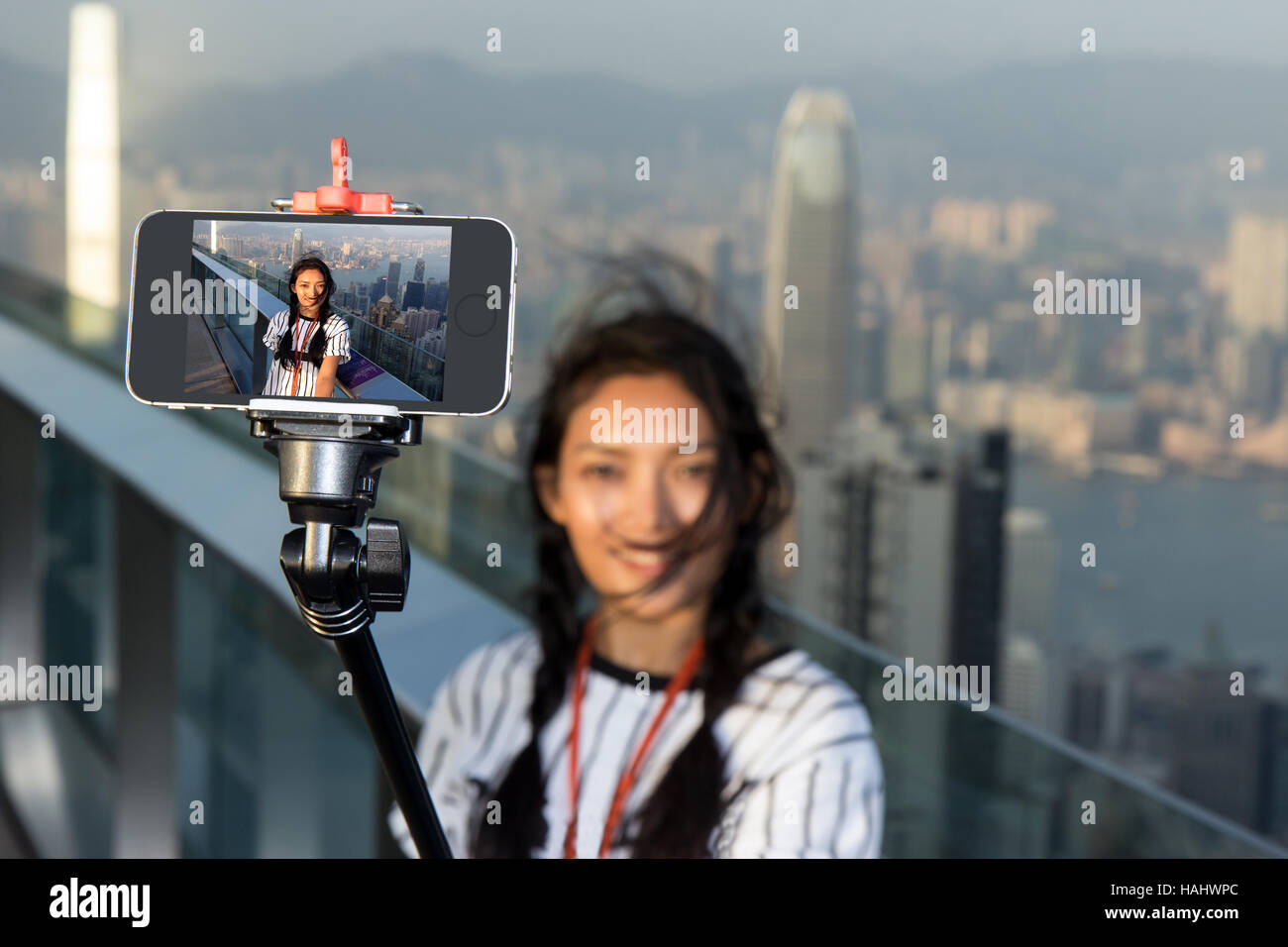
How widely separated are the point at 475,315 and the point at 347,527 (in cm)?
7

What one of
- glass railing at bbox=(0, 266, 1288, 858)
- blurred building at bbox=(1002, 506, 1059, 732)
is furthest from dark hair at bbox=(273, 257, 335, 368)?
blurred building at bbox=(1002, 506, 1059, 732)

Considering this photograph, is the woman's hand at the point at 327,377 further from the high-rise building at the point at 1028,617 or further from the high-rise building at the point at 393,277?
the high-rise building at the point at 1028,617

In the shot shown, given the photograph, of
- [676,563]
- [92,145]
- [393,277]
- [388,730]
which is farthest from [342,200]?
[92,145]

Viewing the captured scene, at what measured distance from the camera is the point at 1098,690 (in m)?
13.1

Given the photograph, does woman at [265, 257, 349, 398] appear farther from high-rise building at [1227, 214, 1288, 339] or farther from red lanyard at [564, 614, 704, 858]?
high-rise building at [1227, 214, 1288, 339]

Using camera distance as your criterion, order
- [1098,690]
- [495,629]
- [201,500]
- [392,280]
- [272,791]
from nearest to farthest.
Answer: [392,280] → [495,629] → [201,500] → [272,791] → [1098,690]

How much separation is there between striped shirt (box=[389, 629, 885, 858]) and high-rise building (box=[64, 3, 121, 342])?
112 centimetres

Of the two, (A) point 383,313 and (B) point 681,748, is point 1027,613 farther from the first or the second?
(A) point 383,313

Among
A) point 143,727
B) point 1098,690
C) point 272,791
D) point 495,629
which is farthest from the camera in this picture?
point 1098,690

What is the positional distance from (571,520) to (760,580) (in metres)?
0.21

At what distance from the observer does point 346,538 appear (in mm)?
290

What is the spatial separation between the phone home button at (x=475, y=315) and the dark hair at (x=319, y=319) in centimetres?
4
